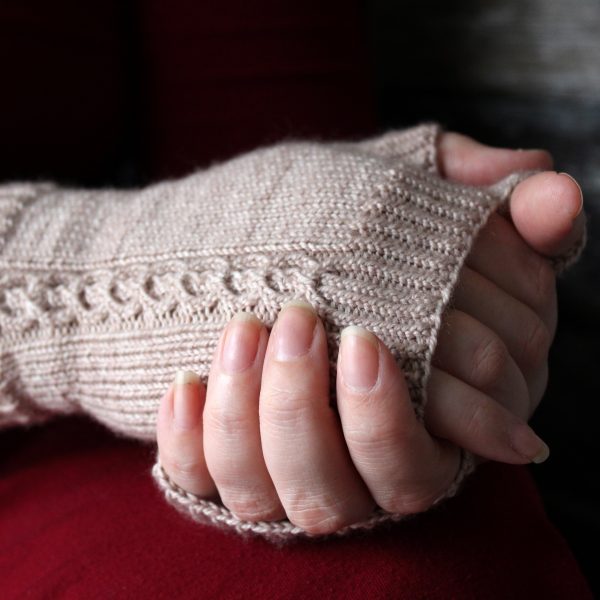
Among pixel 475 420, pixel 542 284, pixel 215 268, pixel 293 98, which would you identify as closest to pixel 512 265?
pixel 542 284

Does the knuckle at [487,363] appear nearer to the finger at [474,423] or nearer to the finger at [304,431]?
the finger at [474,423]

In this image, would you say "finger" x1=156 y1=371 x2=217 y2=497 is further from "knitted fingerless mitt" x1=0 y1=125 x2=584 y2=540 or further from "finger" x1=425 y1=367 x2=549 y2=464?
"finger" x1=425 y1=367 x2=549 y2=464

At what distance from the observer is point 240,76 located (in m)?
0.94

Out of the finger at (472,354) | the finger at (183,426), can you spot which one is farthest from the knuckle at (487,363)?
the finger at (183,426)

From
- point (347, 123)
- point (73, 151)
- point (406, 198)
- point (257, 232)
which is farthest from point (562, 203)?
point (73, 151)

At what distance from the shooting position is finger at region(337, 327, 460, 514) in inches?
18.1

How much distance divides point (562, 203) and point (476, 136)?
22.0 inches

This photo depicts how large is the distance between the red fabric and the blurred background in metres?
0.41

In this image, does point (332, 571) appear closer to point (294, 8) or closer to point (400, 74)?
point (294, 8)

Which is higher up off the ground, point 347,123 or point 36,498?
point 347,123

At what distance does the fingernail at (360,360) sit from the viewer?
459mm

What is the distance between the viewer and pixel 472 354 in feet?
1.73

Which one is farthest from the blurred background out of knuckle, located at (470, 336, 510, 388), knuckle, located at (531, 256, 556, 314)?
knuckle, located at (470, 336, 510, 388)

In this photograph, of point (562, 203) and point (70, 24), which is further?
point (70, 24)
